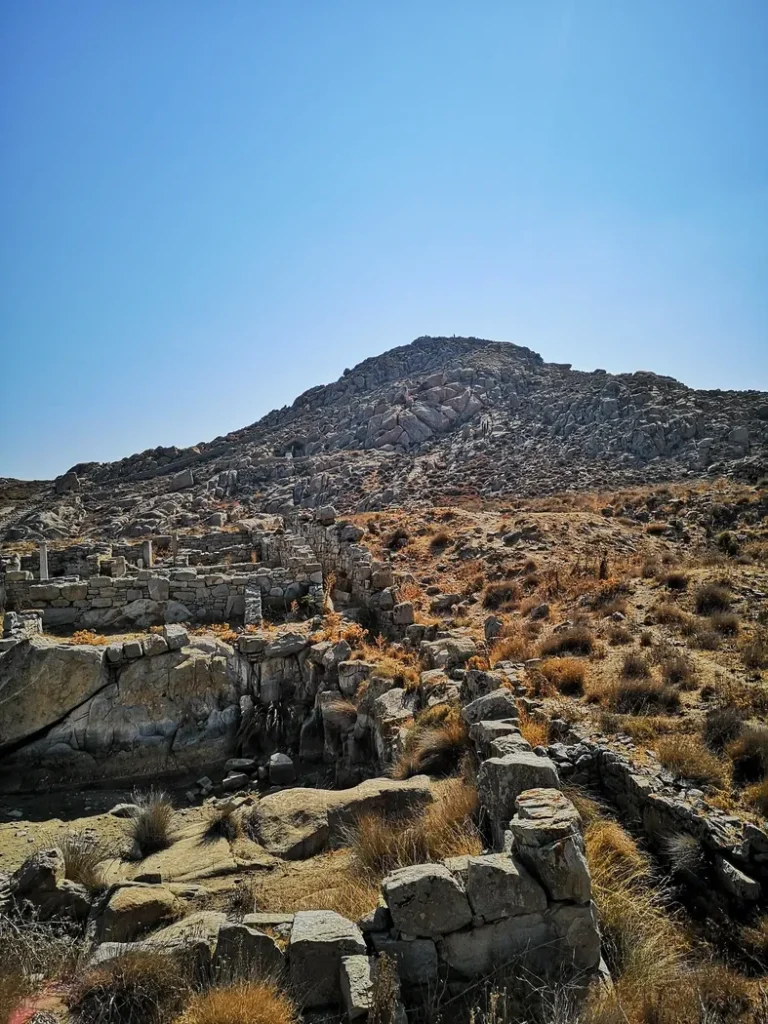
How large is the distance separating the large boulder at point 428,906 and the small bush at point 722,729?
403 cm

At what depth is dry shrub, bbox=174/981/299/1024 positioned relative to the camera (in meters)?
3.55

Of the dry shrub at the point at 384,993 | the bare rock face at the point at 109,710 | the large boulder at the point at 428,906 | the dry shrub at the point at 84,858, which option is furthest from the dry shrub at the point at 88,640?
the dry shrub at the point at 384,993

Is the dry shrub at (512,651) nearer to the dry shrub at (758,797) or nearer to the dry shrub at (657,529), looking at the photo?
the dry shrub at (758,797)

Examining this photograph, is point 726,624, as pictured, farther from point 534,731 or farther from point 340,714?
point 340,714

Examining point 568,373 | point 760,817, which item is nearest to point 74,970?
point 760,817

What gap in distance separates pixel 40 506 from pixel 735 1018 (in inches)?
2591

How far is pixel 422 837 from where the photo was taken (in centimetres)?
568

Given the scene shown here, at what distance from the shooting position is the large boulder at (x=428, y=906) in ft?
13.7

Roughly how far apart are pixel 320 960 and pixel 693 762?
4320 mm

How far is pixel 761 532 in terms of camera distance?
1688cm

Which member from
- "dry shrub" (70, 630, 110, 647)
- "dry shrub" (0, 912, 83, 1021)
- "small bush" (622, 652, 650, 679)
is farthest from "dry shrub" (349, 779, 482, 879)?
"dry shrub" (70, 630, 110, 647)

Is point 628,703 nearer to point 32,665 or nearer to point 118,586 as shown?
point 32,665

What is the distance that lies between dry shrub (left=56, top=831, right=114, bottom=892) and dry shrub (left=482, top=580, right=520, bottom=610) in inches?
374

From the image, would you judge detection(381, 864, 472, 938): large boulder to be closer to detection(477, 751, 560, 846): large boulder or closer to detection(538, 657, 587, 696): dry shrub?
detection(477, 751, 560, 846): large boulder
